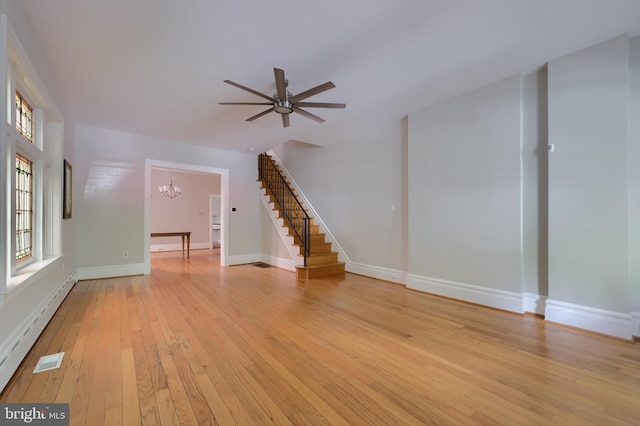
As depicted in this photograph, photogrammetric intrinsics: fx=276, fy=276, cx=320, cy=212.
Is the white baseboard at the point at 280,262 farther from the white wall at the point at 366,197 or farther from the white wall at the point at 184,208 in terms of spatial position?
the white wall at the point at 184,208

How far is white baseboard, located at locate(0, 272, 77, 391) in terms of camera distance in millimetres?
1935

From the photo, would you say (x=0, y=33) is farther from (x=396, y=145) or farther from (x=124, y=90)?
(x=396, y=145)

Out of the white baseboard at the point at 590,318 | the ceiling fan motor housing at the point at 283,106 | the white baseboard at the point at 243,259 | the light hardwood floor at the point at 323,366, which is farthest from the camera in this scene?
the white baseboard at the point at 243,259

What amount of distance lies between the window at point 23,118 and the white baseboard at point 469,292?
521 centimetres

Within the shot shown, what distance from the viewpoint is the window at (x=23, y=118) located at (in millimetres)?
2646

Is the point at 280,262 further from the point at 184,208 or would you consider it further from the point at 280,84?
the point at 184,208

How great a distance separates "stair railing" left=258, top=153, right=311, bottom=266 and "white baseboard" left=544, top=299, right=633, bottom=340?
387 cm

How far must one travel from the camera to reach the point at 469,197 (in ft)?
13.0

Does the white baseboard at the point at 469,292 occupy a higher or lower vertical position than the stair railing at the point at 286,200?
lower

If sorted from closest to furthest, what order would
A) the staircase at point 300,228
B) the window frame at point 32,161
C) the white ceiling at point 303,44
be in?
the window frame at point 32,161
the white ceiling at point 303,44
the staircase at point 300,228

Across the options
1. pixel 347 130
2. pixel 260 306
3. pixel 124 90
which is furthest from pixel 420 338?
pixel 124 90

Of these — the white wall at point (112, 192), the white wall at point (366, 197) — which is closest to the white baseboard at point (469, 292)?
the white wall at point (366, 197)

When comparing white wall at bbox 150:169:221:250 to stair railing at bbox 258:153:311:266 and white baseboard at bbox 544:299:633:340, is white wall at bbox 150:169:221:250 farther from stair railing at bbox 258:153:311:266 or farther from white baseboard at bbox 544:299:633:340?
white baseboard at bbox 544:299:633:340

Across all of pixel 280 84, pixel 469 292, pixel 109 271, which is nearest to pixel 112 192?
pixel 109 271
